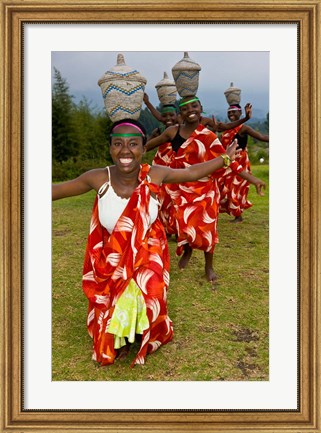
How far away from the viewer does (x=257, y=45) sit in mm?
3904

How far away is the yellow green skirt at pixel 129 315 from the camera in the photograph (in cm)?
419

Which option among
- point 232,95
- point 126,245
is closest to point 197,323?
point 126,245

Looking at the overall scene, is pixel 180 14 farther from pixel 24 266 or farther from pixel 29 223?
pixel 24 266

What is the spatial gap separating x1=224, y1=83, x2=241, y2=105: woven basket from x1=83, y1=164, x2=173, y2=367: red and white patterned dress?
5.45 metres

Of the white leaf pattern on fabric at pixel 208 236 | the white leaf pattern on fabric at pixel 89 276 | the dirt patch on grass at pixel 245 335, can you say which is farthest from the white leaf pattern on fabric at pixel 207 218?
the white leaf pattern on fabric at pixel 89 276

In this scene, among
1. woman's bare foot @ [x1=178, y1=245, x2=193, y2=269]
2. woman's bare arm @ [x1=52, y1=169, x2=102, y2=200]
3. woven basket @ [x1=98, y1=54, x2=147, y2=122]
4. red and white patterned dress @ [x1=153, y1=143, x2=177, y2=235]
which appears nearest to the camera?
woven basket @ [x1=98, y1=54, x2=147, y2=122]

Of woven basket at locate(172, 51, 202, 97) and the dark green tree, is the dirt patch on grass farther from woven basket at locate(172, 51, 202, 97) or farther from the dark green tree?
the dark green tree

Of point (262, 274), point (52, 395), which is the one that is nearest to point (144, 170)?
point (52, 395)

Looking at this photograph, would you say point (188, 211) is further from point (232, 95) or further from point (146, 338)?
point (232, 95)

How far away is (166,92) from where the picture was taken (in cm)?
866

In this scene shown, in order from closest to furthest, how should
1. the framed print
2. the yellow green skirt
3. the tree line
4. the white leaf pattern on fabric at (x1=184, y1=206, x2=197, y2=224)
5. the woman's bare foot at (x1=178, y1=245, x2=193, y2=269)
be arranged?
the framed print
the yellow green skirt
the white leaf pattern on fabric at (x1=184, y1=206, x2=197, y2=224)
the woman's bare foot at (x1=178, y1=245, x2=193, y2=269)
the tree line

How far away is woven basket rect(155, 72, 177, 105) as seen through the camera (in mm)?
8648

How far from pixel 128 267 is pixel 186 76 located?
275 cm

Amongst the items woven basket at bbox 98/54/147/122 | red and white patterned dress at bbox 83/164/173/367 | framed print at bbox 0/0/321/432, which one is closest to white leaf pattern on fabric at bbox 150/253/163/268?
red and white patterned dress at bbox 83/164/173/367
